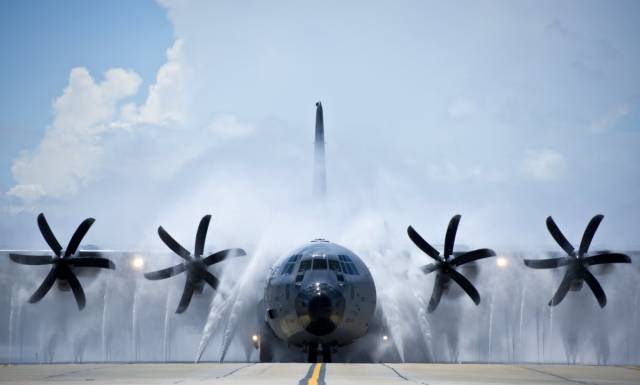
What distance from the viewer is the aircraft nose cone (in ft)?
83.9

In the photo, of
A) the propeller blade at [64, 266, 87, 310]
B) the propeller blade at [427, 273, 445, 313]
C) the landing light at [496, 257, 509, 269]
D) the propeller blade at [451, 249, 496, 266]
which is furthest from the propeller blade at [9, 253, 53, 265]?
the landing light at [496, 257, 509, 269]

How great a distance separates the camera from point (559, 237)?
122 ft

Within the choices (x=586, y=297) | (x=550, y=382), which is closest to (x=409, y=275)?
(x=586, y=297)

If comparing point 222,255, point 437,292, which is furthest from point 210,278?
point 437,292

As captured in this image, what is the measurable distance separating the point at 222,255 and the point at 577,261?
50.0 ft

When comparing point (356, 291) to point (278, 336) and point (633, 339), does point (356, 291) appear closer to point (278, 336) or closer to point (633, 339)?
point (278, 336)

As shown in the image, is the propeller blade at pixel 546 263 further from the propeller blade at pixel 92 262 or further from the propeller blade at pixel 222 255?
the propeller blade at pixel 92 262

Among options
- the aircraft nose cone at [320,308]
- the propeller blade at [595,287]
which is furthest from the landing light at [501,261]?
the aircraft nose cone at [320,308]

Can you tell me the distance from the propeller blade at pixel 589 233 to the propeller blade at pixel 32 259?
23.3 m

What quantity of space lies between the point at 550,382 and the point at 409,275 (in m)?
18.4

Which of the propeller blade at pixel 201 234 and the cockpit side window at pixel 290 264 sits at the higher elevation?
the propeller blade at pixel 201 234

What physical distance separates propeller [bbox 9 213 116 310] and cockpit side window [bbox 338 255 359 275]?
1384 centimetres

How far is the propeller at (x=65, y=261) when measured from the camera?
37750mm

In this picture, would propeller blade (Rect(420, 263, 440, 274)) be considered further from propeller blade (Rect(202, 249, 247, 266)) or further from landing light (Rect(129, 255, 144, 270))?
landing light (Rect(129, 255, 144, 270))
